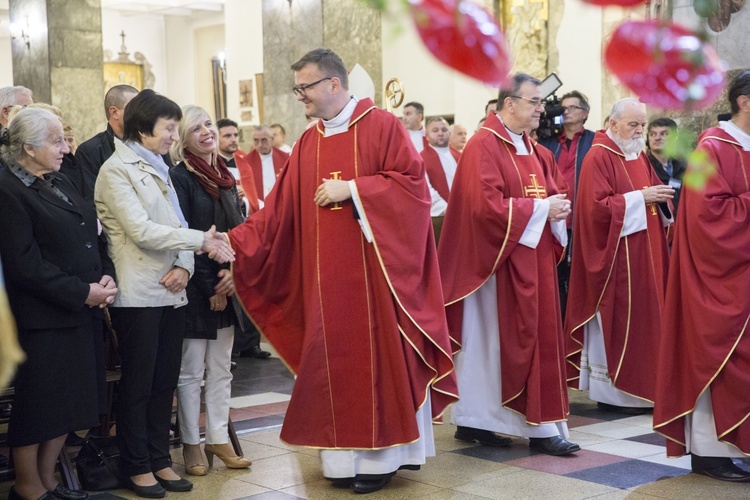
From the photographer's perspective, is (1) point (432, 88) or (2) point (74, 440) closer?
(2) point (74, 440)

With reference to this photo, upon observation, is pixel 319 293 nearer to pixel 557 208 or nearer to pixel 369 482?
pixel 369 482

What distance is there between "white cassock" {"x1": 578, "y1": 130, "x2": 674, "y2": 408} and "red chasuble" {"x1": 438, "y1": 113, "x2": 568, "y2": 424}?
3.36 feet

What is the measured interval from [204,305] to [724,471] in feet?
7.96

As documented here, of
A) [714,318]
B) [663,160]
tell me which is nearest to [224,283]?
[714,318]

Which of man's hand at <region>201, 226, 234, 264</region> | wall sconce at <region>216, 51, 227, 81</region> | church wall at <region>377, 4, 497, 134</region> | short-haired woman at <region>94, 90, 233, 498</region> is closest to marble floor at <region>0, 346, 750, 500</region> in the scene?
short-haired woman at <region>94, 90, 233, 498</region>

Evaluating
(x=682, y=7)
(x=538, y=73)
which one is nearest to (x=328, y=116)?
(x=682, y=7)

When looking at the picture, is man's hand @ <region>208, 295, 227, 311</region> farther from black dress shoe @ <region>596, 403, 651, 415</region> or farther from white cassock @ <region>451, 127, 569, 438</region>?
black dress shoe @ <region>596, 403, 651, 415</region>

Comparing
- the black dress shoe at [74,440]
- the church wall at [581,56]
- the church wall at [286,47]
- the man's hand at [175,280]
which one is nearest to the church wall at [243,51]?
the church wall at [286,47]

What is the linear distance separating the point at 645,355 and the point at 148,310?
3.23m

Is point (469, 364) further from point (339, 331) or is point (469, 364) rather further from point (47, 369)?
point (47, 369)

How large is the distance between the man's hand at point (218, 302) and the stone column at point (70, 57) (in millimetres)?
8588

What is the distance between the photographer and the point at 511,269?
16.4 feet

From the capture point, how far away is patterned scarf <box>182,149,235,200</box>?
4.43 meters

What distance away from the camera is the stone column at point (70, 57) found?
12453 mm
